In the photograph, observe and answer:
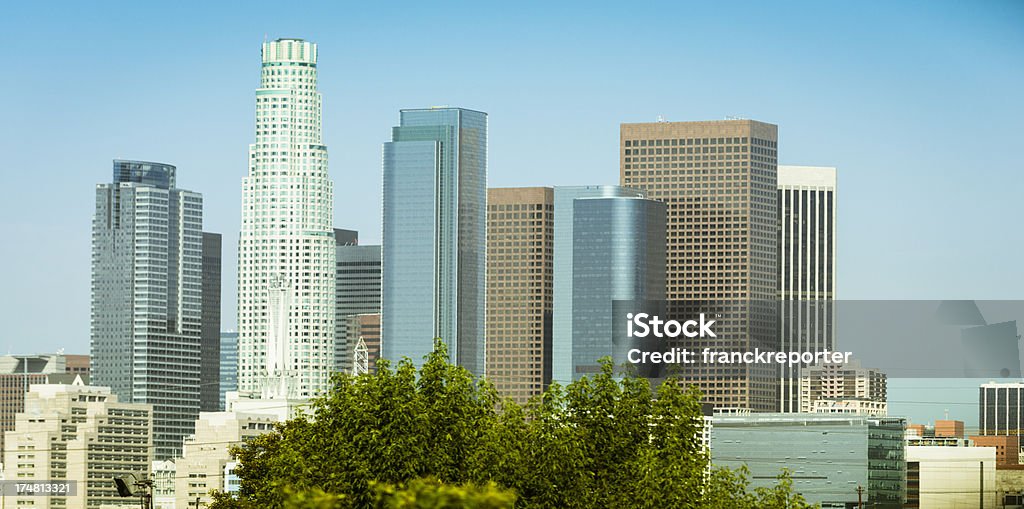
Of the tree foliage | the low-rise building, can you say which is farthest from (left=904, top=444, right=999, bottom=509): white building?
the tree foliage

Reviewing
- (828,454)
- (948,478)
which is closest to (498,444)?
(828,454)

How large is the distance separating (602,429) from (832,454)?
132m

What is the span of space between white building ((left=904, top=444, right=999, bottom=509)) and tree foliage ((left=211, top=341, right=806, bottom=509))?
433ft

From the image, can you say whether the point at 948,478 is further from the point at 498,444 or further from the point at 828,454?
the point at 498,444

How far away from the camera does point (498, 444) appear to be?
4272 centimetres

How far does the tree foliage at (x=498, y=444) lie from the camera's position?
4106 cm

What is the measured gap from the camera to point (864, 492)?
550 ft

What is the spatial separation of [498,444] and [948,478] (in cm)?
14573

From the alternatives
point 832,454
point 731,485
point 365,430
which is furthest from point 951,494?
point 365,430

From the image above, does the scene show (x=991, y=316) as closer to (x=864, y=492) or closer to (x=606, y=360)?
(x=864, y=492)

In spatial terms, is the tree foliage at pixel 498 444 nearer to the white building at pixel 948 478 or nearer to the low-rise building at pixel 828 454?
the low-rise building at pixel 828 454

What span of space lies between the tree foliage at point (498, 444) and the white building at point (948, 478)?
131840 mm

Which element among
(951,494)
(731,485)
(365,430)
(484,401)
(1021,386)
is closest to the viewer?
(365,430)

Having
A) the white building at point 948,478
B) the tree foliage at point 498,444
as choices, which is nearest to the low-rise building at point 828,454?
the white building at point 948,478
